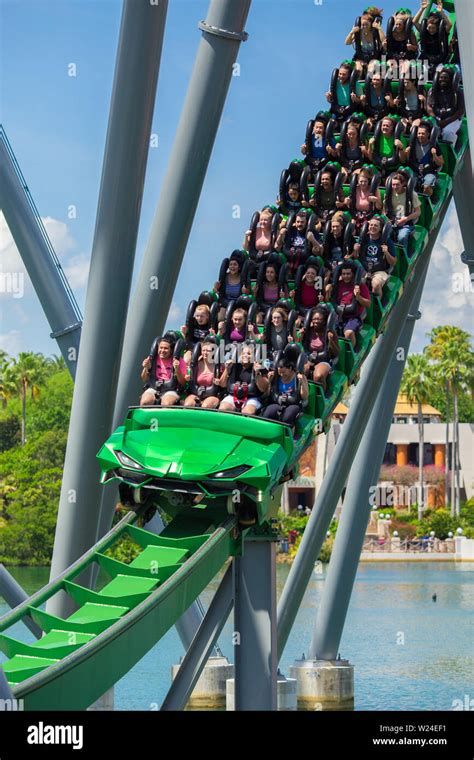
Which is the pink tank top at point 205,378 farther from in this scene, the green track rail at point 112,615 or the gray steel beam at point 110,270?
the green track rail at point 112,615

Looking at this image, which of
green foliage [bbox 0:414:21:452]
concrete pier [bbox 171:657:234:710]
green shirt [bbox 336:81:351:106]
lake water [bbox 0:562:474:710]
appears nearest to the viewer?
green shirt [bbox 336:81:351:106]

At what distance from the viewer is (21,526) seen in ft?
149

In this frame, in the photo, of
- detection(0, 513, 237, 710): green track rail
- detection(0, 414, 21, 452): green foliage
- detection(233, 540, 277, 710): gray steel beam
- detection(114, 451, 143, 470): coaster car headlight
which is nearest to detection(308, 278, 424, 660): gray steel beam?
detection(233, 540, 277, 710): gray steel beam

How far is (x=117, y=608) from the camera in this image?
8289mm

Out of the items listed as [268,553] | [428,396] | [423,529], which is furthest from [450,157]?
[428,396]

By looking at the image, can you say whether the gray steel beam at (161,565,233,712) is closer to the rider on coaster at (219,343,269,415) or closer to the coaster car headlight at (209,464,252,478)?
the coaster car headlight at (209,464,252,478)

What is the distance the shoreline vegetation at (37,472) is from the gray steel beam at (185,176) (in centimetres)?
2934

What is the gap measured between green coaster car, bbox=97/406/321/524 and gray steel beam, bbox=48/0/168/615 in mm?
988

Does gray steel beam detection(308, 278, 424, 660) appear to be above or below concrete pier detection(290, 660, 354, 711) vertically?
above

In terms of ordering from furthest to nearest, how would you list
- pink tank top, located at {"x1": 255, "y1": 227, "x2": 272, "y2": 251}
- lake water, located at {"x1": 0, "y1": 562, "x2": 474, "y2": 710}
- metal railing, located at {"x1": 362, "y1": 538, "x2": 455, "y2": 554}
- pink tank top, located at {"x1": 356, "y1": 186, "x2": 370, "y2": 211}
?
metal railing, located at {"x1": 362, "y1": 538, "x2": 455, "y2": 554}, lake water, located at {"x1": 0, "y1": 562, "x2": 474, "y2": 710}, pink tank top, located at {"x1": 356, "y1": 186, "x2": 370, "y2": 211}, pink tank top, located at {"x1": 255, "y1": 227, "x2": 272, "y2": 251}

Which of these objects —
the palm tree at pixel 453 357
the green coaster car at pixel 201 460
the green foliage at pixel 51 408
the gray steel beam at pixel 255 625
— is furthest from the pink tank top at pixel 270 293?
the palm tree at pixel 453 357

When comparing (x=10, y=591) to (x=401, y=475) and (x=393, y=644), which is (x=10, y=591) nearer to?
(x=393, y=644)

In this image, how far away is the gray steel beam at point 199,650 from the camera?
31.5ft

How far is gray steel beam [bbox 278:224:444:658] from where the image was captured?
14.6m
